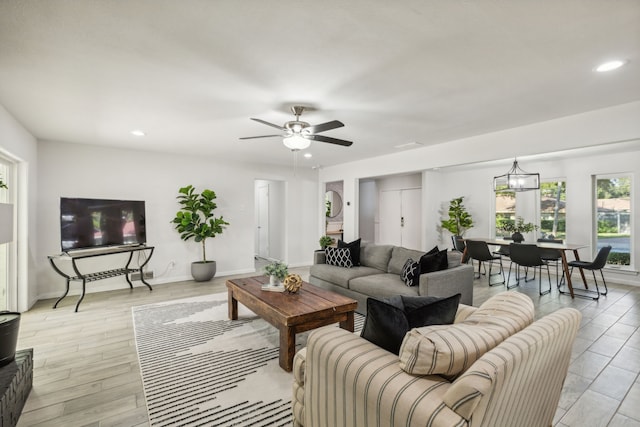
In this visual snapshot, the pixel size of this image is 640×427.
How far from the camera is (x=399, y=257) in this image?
162 inches

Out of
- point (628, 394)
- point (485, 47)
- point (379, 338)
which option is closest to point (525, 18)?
point (485, 47)

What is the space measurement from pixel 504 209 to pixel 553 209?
36.9 inches

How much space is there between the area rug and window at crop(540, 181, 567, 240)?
17.6 feet

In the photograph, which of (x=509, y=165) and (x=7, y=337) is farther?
(x=509, y=165)

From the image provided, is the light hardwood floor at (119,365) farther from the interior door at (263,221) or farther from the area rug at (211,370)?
the interior door at (263,221)

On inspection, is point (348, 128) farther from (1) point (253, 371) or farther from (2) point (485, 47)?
(1) point (253, 371)

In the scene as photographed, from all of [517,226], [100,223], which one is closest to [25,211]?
[100,223]

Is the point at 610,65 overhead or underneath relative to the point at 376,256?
overhead

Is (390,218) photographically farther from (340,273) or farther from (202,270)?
(202,270)

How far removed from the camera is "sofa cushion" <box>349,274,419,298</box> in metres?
3.38

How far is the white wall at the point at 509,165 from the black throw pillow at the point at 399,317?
10.1 feet

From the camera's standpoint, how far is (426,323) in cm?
148

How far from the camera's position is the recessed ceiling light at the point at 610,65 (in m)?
2.21

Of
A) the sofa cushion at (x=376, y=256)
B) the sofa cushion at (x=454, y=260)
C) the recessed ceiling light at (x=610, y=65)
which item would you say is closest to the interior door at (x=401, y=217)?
the sofa cushion at (x=376, y=256)
